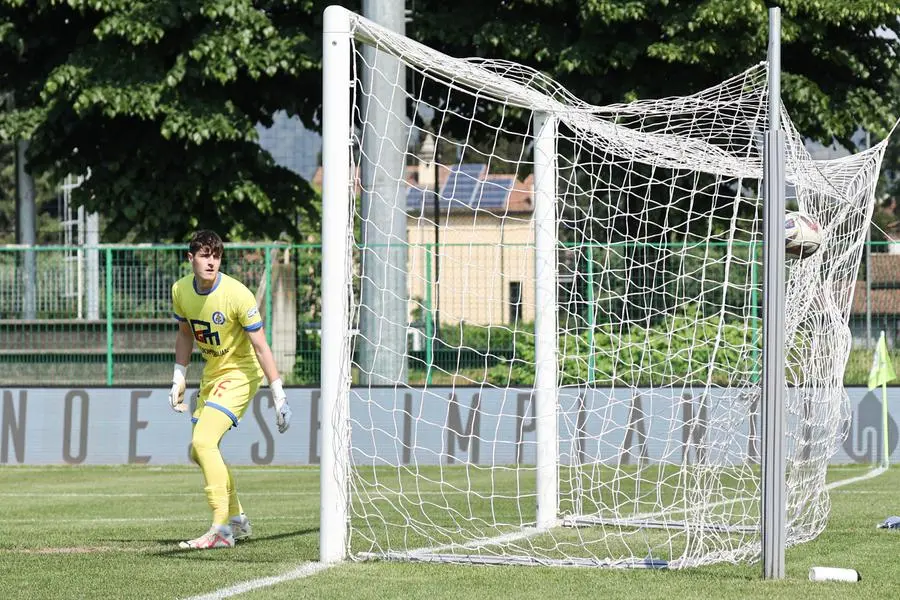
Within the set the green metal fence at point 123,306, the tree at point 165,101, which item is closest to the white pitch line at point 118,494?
the green metal fence at point 123,306

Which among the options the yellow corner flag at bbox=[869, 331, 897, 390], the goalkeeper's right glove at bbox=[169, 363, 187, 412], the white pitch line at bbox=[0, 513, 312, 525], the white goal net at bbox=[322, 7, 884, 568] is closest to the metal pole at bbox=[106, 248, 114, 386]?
the white goal net at bbox=[322, 7, 884, 568]

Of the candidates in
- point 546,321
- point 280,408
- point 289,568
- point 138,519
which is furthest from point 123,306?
point 289,568

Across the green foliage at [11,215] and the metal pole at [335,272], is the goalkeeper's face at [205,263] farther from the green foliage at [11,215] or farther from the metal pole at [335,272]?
the green foliage at [11,215]

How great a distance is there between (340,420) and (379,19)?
9232 mm

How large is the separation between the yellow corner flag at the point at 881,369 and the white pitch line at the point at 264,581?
863cm

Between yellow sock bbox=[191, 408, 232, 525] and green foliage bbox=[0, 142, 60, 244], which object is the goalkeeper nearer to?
yellow sock bbox=[191, 408, 232, 525]

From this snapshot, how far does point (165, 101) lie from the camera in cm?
1836

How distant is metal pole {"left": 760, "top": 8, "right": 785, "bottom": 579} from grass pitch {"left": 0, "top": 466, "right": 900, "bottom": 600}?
26 cm

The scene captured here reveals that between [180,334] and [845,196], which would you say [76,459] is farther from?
[845,196]

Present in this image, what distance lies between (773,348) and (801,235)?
1831 mm

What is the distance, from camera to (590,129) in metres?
8.75

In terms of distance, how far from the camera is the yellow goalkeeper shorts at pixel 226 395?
7.91 m

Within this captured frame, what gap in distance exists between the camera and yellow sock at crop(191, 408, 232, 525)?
776 centimetres

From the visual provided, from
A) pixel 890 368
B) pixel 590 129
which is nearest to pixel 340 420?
pixel 590 129
